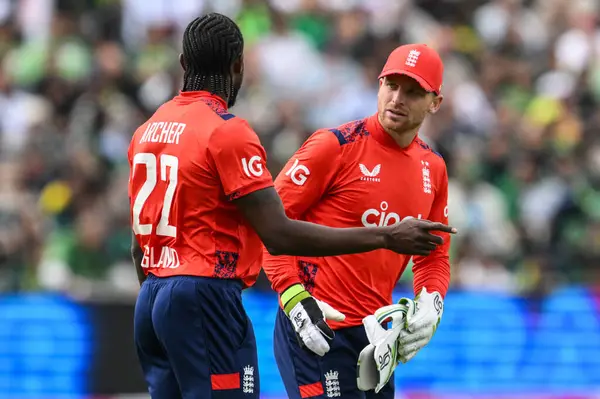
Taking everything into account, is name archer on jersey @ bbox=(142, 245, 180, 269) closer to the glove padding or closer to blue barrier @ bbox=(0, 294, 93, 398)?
the glove padding

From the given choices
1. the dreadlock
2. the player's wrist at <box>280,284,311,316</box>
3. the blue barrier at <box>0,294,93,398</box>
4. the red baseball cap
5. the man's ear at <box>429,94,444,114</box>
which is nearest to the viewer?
the dreadlock

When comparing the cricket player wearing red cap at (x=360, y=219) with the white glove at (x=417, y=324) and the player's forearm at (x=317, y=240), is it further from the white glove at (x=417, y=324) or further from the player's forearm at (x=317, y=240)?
the player's forearm at (x=317, y=240)

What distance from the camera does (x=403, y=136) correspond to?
6453 mm

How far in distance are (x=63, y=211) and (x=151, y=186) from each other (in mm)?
7283

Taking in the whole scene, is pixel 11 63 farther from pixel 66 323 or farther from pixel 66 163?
pixel 66 323

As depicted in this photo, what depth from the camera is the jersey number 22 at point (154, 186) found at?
5117mm

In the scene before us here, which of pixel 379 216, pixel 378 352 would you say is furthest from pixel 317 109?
pixel 378 352

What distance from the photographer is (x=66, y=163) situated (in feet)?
41.3

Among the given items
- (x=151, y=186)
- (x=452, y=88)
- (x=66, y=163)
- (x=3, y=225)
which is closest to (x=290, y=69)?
(x=452, y=88)

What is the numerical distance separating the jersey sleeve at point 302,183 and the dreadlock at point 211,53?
89 centimetres

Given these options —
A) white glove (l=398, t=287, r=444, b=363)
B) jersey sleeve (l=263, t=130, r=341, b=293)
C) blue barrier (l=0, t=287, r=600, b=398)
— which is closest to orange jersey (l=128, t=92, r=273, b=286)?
jersey sleeve (l=263, t=130, r=341, b=293)

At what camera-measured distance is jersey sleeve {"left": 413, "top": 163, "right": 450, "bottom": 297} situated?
6.55 metres

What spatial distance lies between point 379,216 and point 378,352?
79 cm

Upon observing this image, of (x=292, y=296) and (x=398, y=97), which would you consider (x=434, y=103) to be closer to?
(x=398, y=97)
